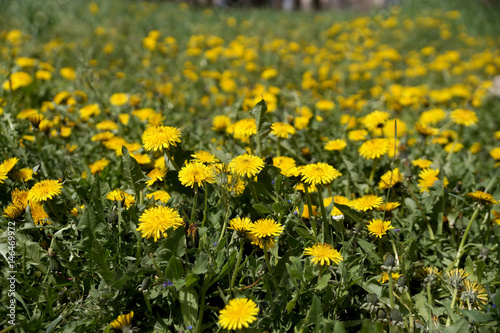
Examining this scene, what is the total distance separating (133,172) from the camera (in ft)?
5.01

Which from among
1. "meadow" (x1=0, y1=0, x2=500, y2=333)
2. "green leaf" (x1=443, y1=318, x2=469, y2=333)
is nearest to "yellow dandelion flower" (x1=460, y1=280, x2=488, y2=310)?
"meadow" (x1=0, y1=0, x2=500, y2=333)

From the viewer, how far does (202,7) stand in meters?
11.4

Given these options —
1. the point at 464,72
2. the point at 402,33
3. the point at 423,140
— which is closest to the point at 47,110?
the point at 423,140

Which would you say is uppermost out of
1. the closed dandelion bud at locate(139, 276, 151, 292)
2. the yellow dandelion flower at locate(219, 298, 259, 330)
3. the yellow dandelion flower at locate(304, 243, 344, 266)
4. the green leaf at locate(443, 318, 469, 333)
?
the yellow dandelion flower at locate(304, 243, 344, 266)

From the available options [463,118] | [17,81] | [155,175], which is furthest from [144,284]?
[17,81]

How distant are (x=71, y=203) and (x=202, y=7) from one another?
35.9 feet

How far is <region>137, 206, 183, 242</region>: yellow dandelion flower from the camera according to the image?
1.29 metres

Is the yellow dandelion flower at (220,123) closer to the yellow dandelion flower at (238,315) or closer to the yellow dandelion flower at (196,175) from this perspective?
the yellow dandelion flower at (196,175)

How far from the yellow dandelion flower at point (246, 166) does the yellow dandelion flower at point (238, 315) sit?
444mm

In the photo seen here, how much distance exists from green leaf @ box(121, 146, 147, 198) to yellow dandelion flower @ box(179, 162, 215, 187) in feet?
0.72

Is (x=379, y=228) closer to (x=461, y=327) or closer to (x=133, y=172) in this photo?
(x=461, y=327)

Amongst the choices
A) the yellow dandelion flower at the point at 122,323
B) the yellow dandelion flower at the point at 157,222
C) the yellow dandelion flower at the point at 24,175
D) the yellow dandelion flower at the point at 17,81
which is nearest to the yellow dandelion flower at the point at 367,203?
the yellow dandelion flower at the point at 157,222

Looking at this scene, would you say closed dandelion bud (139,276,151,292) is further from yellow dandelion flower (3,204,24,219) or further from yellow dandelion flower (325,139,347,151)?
yellow dandelion flower (325,139,347,151)

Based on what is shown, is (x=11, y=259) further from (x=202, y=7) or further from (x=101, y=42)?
(x=202, y=7)
